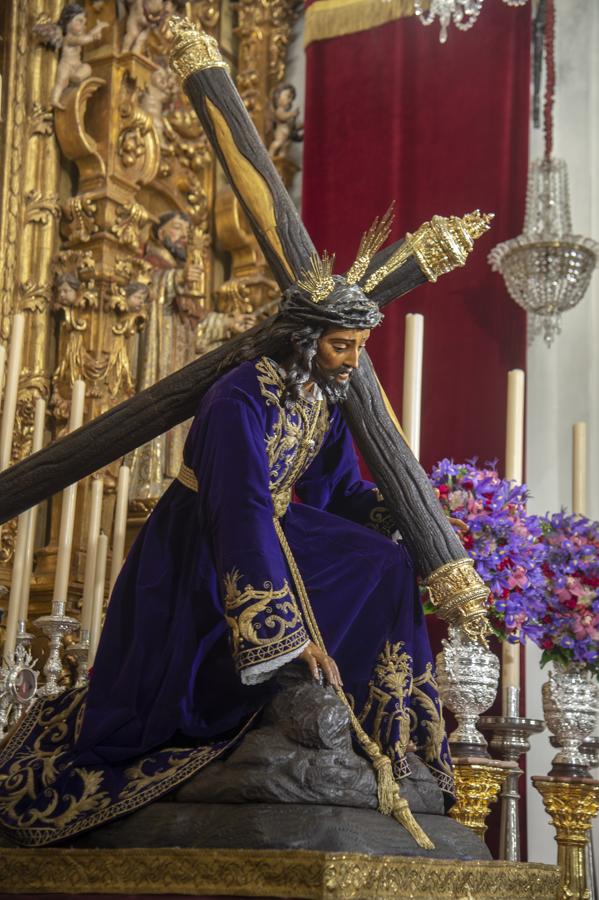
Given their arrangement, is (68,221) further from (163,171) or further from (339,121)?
(339,121)

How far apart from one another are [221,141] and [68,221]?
2.00m

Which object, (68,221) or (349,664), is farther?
(68,221)

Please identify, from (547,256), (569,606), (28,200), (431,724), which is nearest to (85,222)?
(28,200)

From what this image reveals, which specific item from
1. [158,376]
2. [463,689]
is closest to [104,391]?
[158,376]

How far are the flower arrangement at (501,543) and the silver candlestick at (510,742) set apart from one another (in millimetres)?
202

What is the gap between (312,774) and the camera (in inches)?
80.3

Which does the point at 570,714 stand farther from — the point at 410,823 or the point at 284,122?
the point at 284,122

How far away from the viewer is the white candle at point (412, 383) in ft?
9.96

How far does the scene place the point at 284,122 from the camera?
17.5ft

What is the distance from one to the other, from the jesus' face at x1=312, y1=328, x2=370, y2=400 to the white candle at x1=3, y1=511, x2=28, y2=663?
1.11 meters

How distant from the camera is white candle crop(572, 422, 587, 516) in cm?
341

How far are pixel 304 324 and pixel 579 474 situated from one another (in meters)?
1.40

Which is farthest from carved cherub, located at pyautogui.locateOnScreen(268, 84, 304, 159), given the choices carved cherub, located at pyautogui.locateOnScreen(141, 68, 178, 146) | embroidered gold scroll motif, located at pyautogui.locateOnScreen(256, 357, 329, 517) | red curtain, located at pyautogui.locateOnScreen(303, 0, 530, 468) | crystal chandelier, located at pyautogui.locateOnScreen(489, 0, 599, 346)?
embroidered gold scroll motif, located at pyautogui.locateOnScreen(256, 357, 329, 517)

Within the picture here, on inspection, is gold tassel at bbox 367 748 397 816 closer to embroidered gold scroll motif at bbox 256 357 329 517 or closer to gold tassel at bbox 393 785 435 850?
gold tassel at bbox 393 785 435 850
